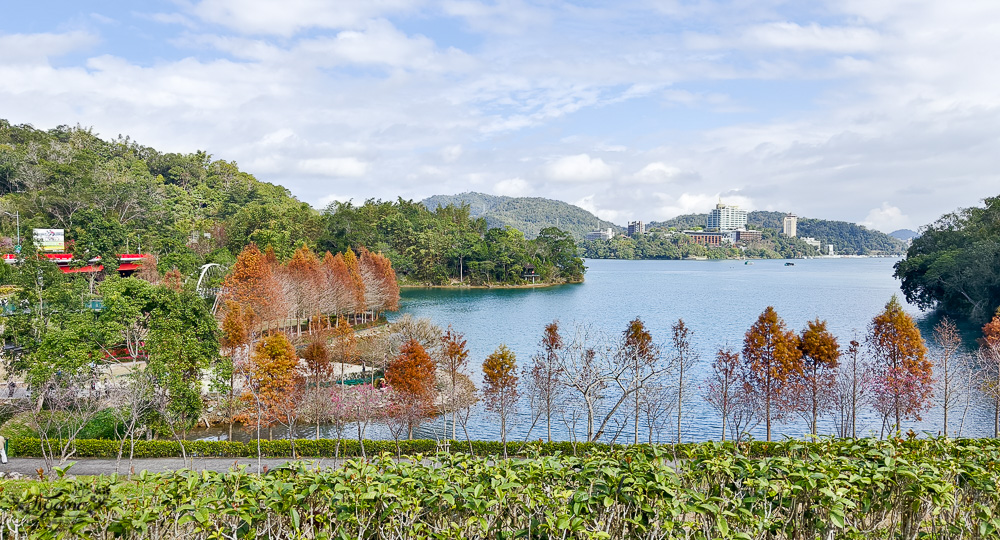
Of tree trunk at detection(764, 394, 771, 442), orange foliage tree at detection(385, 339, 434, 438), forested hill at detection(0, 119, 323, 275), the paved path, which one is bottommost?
the paved path

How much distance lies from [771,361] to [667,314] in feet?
90.2

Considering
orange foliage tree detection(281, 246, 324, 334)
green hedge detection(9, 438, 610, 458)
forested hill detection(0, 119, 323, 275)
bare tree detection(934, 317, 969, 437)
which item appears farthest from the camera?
forested hill detection(0, 119, 323, 275)

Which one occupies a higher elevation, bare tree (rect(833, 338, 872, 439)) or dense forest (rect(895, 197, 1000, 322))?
dense forest (rect(895, 197, 1000, 322))

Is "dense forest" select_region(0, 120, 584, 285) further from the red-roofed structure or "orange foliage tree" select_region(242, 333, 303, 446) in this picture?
"orange foliage tree" select_region(242, 333, 303, 446)

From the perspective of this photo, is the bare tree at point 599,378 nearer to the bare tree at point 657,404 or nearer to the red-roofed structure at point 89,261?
the bare tree at point 657,404

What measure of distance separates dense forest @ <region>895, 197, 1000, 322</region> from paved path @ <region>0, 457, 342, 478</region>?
41282mm

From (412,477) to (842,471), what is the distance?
142 inches

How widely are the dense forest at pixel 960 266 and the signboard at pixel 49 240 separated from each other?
61.6 metres

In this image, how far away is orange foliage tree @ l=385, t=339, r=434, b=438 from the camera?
19078 mm

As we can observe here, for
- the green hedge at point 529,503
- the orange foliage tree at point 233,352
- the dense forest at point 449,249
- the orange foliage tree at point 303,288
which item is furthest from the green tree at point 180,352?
the dense forest at point 449,249

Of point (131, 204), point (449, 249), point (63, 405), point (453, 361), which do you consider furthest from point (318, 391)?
point (449, 249)

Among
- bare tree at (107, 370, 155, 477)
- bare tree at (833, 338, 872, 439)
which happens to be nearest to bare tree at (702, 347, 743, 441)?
bare tree at (833, 338, 872, 439)

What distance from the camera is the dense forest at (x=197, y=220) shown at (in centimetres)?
4841

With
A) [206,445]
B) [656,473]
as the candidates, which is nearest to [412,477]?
→ [656,473]
